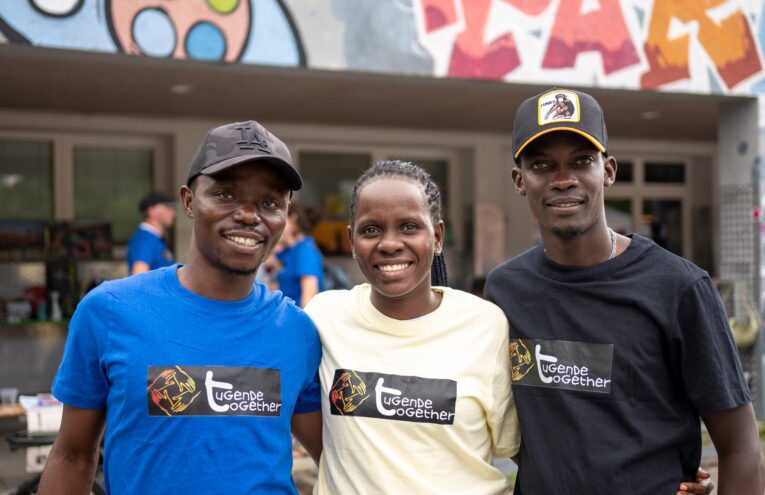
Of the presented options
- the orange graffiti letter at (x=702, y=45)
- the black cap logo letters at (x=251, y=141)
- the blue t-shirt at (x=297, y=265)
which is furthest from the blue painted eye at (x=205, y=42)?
the black cap logo letters at (x=251, y=141)

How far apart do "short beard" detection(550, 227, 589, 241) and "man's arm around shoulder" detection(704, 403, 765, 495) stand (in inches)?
25.0

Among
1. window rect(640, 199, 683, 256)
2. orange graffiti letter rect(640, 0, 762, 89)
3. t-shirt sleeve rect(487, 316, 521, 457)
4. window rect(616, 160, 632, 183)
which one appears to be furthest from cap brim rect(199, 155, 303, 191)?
window rect(640, 199, 683, 256)

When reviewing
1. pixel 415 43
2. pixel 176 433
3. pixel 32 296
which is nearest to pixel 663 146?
pixel 415 43

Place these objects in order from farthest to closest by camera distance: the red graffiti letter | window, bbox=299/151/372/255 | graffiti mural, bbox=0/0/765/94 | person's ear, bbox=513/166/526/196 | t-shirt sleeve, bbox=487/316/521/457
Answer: window, bbox=299/151/372/255 < the red graffiti letter < graffiti mural, bbox=0/0/765/94 < person's ear, bbox=513/166/526/196 < t-shirt sleeve, bbox=487/316/521/457

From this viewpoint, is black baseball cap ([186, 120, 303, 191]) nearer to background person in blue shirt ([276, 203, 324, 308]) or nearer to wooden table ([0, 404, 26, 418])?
wooden table ([0, 404, 26, 418])

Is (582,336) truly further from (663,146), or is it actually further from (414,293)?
(663,146)

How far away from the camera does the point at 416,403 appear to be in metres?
2.37

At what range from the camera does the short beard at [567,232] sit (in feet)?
8.00

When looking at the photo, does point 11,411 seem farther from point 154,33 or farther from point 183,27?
point 183,27

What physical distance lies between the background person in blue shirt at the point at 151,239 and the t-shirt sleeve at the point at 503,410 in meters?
5.79

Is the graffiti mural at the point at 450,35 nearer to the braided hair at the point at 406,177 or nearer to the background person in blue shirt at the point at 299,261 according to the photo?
the background person in blue shirt at the point at 299,261

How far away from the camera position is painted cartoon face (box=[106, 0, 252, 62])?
20.1 feet

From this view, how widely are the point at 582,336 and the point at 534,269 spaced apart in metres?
0.31

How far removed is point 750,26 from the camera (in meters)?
8.27
